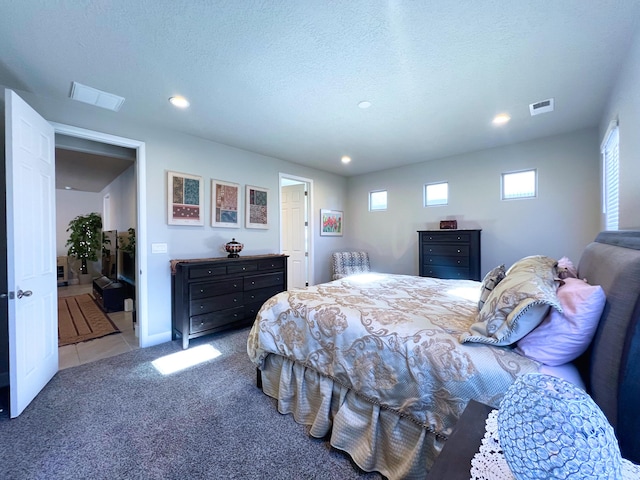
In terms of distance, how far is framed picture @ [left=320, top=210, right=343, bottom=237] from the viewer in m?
5.34

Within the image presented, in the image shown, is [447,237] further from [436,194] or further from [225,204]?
[225,204]

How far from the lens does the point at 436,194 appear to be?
185 inches

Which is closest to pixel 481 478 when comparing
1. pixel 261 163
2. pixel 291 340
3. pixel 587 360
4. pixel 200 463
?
pixel 587 360

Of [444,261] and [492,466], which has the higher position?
[444,261]

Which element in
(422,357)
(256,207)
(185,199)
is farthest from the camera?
(256,207)

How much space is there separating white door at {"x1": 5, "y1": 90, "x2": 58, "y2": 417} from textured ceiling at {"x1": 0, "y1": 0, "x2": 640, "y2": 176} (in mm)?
530

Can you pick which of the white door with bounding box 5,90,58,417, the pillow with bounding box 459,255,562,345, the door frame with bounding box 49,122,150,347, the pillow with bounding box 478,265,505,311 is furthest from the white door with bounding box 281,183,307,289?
the pillow with bounding box 459,255,562,345

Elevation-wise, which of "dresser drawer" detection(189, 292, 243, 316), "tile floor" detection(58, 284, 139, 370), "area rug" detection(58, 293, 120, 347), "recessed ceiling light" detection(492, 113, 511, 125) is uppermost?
"recessed ceiling light" detection(492, 113, 511, 125)

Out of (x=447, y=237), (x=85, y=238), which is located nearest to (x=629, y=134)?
(x=447, y=237)

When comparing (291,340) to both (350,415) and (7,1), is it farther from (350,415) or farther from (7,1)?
(7,1)

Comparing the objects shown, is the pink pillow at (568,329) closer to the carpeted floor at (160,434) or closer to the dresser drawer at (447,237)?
the carpeted floor at (160,434)

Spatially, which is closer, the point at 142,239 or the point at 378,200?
the point at 142,239

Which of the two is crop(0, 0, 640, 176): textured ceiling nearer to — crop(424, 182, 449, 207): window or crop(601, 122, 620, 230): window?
crop(601, 122, 620, 230): window

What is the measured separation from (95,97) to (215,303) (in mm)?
2396
